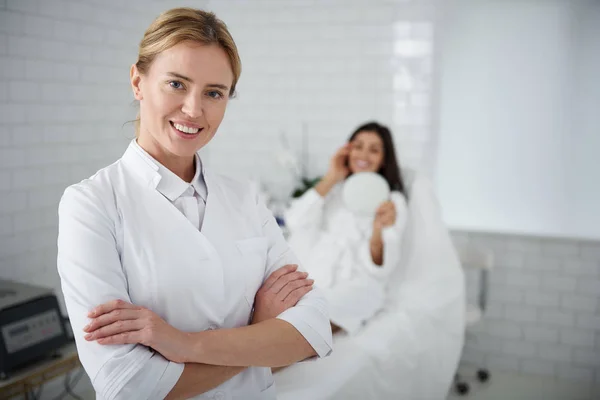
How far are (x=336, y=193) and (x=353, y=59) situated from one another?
948 millimetres

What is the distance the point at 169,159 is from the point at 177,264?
246 millimetres

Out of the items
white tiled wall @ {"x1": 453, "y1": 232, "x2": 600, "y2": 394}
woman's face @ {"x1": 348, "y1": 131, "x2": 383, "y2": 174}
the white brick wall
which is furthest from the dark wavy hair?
white tiled wall @ {"x1": 453, "y1": 232, "x2": 600, "y2": 394}

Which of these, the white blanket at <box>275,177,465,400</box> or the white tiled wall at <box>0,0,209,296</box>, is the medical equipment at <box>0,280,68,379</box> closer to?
the white tiled wall at <box>0,0,209,296</box>

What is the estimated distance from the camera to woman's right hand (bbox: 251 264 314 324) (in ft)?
4.21

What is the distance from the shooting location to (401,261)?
290 centimetres

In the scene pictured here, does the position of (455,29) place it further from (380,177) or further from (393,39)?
(380,177)

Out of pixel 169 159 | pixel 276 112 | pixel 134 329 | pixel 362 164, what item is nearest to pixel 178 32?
pixel 169 159

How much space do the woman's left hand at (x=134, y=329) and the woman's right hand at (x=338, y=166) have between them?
6.49 ft

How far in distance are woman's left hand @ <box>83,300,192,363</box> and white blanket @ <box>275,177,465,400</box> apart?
83cm

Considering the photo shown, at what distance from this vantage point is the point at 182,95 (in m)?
1.16

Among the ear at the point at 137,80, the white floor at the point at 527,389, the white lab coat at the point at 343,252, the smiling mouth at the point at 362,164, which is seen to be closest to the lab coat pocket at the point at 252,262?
the ear at the point at 137,80

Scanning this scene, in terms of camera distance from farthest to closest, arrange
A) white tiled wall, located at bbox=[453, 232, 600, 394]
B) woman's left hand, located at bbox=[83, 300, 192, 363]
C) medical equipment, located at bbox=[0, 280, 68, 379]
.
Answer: white tiled wall, located at bbox=[453, 232, 600, 394]
medical equipment, located at bbox=[0, 280, 68, 379]
woman's left hand, located at bbox=[83, 300, 192, 363]

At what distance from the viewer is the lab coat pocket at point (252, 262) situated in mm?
1264

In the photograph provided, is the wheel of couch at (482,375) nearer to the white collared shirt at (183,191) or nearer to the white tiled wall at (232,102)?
the white tiled wall at (232,102)
